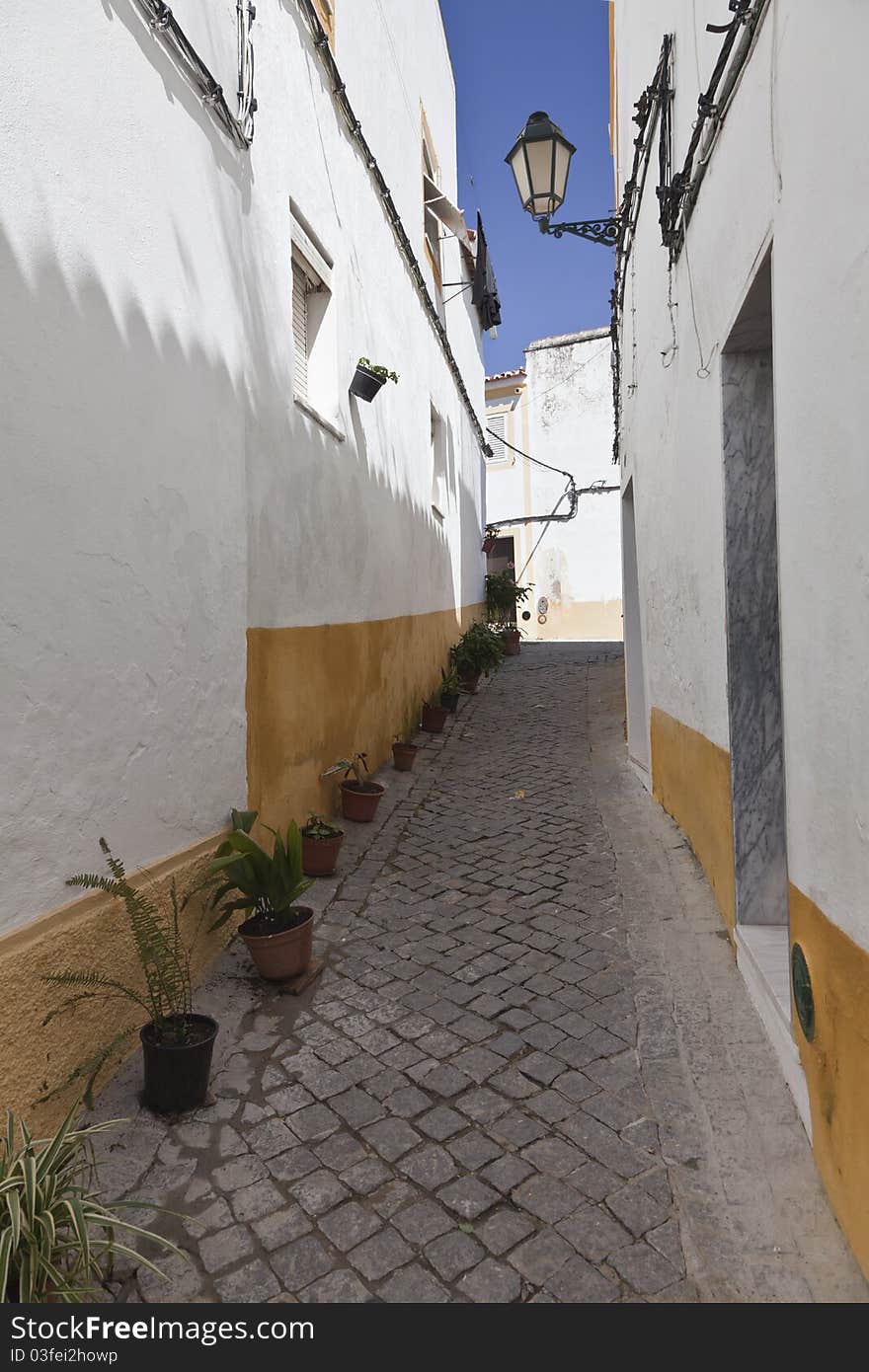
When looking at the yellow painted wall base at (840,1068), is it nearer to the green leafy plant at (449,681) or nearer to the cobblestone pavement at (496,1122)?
the cobblestone pavement at (496,1122)

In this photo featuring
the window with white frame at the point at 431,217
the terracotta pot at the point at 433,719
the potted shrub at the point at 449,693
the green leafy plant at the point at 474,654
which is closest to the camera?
the terracotta pot at the point at 433,719

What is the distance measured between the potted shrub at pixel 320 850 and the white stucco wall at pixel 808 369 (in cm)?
218

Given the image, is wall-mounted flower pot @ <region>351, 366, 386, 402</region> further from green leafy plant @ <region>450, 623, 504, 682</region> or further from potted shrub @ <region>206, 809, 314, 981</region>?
green leafy plant @ <region>450, 623, 504, 682</region>

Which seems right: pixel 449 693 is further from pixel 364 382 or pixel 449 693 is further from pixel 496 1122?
Result: pixel 496 1122

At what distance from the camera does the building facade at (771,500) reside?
6.39 feet

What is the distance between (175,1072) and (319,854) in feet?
6.82

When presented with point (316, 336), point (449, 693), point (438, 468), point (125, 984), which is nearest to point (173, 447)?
point (125, 984)

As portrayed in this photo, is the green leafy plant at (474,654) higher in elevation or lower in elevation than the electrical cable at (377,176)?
lower

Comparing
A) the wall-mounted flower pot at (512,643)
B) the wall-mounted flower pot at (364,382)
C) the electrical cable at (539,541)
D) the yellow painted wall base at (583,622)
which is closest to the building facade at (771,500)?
the wall-mounted flower pot at (364,382)

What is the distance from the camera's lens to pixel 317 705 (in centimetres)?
522

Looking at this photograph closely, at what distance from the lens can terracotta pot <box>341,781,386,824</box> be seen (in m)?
5.61
